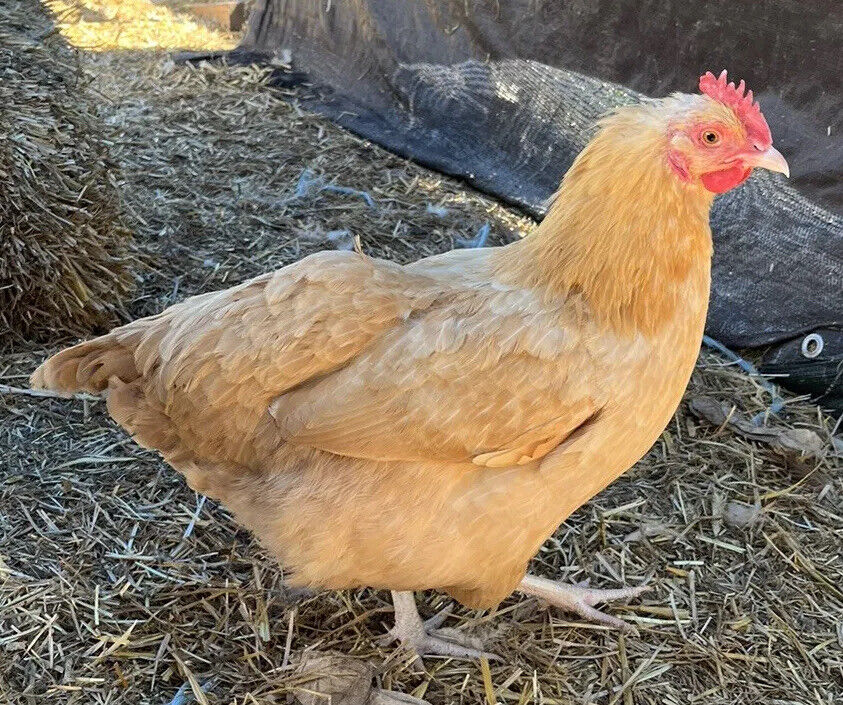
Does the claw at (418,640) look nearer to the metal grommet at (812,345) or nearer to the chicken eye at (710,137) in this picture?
the chicken eye at (710,137)

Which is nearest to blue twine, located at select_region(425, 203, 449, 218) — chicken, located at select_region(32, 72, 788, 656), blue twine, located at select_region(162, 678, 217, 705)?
chicken, located at select_region(32, 72, 788, 656)

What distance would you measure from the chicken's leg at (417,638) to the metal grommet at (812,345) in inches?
78.3

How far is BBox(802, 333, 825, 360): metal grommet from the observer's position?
11.0 feet

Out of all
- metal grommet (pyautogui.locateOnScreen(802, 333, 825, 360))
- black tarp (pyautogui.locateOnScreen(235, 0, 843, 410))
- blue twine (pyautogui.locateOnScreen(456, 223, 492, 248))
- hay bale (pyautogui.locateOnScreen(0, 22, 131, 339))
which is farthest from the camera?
blue twine (pyautogui.locateOnScreen(456, 223, 492, 248))

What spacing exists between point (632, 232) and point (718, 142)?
0.27 metres

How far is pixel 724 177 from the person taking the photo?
6.08 feet

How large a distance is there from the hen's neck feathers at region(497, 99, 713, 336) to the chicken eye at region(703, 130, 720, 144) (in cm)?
9

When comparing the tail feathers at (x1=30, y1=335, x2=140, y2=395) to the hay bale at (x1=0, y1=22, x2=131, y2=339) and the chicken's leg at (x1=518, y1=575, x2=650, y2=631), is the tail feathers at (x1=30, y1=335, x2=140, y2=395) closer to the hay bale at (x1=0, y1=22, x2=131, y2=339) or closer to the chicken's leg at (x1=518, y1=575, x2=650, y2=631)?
the hay bale at (x1=0, y1=22, x2=131, y2=339)

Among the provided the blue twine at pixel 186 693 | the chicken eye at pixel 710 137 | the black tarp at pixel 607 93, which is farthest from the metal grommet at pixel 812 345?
the blue twine at pixel 186 693

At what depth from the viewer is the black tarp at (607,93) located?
3248mm

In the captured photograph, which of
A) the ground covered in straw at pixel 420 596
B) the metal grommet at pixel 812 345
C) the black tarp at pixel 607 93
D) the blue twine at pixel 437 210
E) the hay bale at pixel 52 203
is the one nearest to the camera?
the ground covered in straw at pixel 420 596

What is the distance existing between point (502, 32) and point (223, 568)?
10.5 feet

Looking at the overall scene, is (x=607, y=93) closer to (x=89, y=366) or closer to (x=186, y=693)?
(x=89, y=366)

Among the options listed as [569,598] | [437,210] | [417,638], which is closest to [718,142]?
[569,598]
